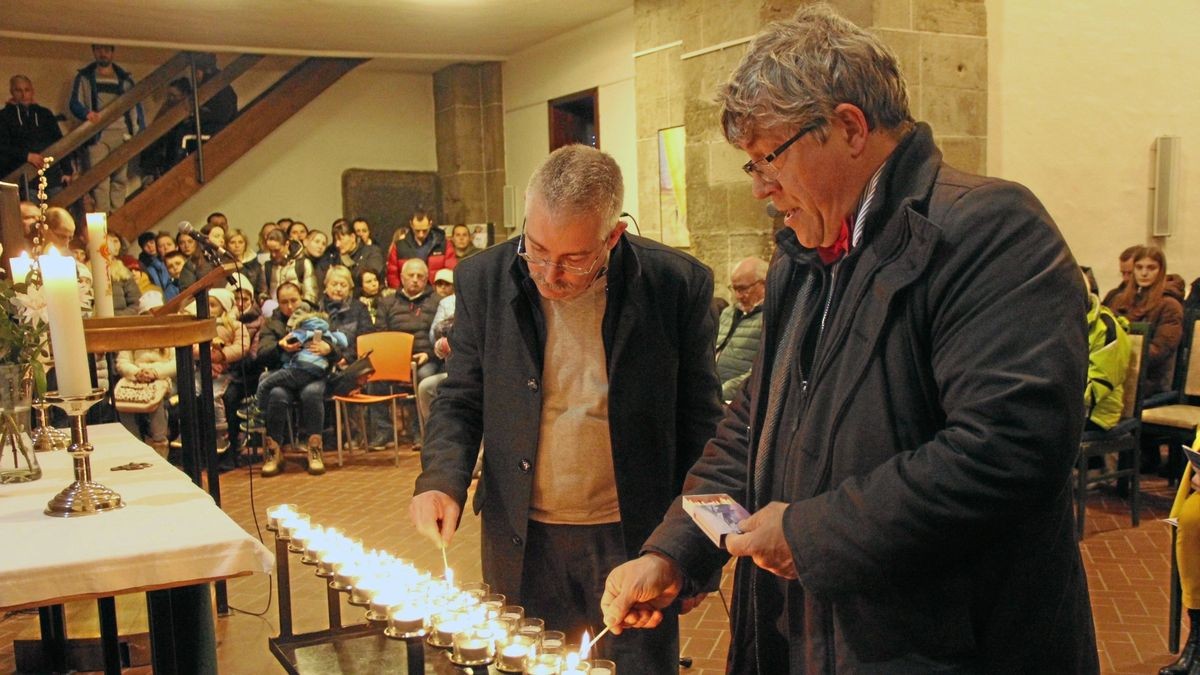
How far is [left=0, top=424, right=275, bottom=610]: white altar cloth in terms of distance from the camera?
2.10m

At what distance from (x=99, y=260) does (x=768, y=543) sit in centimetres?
305

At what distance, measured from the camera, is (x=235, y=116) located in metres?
13.4

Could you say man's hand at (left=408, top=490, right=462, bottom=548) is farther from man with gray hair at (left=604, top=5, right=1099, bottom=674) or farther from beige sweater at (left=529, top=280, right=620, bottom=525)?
man with gray hair at (left=604, top=5, right=1099, bottom=674)

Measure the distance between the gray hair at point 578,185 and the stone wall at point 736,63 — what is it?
481 cm

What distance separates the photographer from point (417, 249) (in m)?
11.8

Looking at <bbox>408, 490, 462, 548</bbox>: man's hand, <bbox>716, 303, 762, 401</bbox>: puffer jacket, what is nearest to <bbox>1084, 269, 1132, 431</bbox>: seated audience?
<bbox>716, 303, 762, 401</bbox>: puffer jacket

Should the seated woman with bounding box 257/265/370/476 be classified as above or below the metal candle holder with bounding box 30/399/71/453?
below

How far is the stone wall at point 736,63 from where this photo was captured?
7.22m

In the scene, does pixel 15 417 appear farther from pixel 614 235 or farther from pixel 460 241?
pixel 460 241

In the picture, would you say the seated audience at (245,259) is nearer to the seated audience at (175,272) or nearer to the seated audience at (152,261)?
the seated audience at (175,272)

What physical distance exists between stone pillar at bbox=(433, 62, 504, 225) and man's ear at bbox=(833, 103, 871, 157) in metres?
13.0

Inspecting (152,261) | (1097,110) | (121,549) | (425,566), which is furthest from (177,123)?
(121,549)

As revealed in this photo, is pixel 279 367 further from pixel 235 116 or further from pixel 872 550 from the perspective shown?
pixel 872 550

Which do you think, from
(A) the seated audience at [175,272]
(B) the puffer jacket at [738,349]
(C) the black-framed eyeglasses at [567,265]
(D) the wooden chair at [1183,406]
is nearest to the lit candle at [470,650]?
(C) the black-framed eyeglasses at [567,265]
